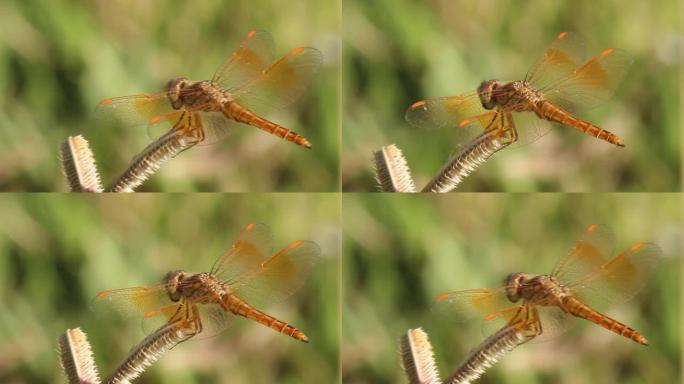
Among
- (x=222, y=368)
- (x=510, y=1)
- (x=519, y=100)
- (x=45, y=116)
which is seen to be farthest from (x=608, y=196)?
(x=45, y=116)

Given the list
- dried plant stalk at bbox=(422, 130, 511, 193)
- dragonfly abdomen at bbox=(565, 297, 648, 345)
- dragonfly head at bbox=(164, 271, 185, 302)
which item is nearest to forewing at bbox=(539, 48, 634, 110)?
dried plant stalk at bbox=(422, 130, 511, 193)

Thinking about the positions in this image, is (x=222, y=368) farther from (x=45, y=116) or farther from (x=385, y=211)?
(x=45, y=116)

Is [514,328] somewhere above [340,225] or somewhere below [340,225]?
below

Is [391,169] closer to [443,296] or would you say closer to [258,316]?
[443,296]

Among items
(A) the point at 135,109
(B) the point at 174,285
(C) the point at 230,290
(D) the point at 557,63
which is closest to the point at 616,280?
(D) the point at 557,63

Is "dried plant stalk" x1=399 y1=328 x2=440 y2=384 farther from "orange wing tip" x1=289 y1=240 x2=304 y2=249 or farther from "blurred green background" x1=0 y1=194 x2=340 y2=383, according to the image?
"orange wing tip" x1=289 y1=240 x2=304 y2=249

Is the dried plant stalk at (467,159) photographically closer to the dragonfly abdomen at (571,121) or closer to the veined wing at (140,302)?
the dragonfly abdomen at (571,121)
